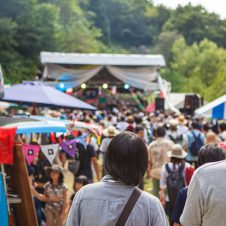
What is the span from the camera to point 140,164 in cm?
322

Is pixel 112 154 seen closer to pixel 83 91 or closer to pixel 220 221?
pixel 220 221

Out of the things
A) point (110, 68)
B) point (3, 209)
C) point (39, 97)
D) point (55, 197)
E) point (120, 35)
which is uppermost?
point (120, 35)

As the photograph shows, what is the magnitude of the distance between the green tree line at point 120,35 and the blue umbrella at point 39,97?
3397cm

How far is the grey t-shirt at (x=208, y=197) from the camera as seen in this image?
10.9ft

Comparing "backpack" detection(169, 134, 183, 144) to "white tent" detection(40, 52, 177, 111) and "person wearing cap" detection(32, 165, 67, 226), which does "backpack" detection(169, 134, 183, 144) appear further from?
"white tent" detection(40, 52, 177, 111)

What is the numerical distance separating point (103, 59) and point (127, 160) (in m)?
26.7

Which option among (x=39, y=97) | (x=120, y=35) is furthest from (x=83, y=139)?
(x=120, y=35)

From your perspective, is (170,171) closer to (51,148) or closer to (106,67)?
(51,148)

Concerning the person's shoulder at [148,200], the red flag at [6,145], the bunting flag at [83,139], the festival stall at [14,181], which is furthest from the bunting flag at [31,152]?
the person's shoulder at [148,200]

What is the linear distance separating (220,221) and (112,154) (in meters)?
0.67

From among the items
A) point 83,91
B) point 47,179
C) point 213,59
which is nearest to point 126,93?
point 83,91

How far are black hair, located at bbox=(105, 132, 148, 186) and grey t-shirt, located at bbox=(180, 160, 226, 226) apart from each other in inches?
12.5

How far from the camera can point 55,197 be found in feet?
25.3

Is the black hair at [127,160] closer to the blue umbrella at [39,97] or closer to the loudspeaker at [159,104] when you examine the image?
the blue umbrella at [39,97]
